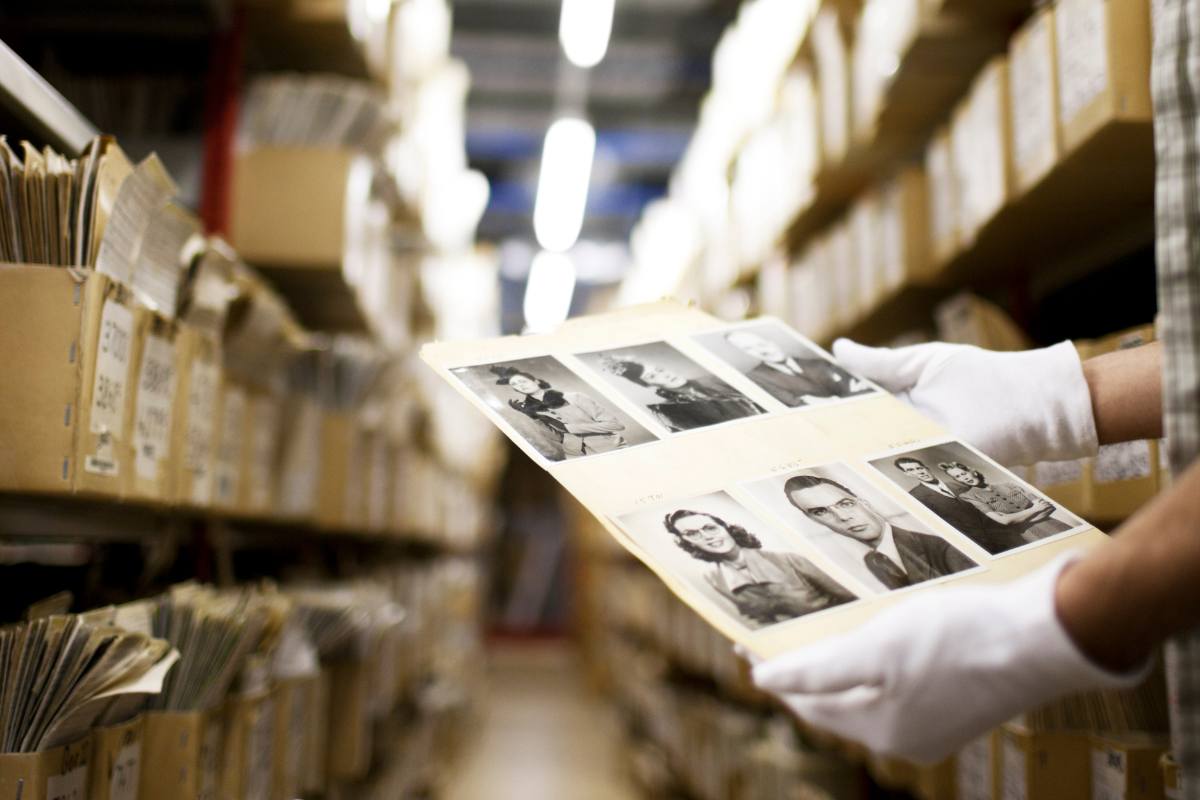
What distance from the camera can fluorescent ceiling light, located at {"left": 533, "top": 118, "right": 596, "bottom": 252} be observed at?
4.93 meters

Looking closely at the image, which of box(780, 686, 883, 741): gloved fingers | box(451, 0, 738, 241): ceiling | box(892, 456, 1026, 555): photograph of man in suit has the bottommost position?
box(780, 686, 883, 741): gloved fingers

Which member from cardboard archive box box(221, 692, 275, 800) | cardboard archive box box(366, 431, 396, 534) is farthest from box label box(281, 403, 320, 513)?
cardboard archive box box(221, 692, 275, 800)

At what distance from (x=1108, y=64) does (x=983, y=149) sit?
45 centimetres

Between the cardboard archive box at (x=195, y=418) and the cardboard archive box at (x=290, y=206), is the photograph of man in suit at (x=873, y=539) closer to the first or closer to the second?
the cardboard archive box at (x=195, y=418)

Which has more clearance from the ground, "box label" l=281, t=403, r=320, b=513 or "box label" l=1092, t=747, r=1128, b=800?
"box label" l=281, t=403, r=320, b=513

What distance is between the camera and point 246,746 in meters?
1.29

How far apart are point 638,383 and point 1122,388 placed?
509mm

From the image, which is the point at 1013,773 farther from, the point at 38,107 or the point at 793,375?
the point at 38,107

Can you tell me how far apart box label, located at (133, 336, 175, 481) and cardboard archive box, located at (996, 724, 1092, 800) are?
119cm

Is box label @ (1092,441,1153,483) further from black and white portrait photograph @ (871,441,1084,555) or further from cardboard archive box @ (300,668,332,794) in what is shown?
cardboard archive box @ (300,668,332,794)

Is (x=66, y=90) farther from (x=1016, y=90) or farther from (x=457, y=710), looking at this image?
(x=457, y=710)

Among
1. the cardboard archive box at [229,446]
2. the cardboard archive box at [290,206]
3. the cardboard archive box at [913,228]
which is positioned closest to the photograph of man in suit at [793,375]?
the cardboard archive box at [229,446]

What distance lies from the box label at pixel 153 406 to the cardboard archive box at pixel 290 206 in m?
0.80

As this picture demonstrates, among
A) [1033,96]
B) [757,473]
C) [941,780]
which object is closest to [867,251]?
[1033,96]
